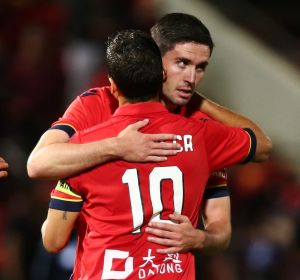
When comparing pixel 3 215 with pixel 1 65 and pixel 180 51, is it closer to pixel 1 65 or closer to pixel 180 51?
pixel 1 65

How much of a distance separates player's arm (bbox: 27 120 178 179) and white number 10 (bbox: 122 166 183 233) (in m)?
0.05

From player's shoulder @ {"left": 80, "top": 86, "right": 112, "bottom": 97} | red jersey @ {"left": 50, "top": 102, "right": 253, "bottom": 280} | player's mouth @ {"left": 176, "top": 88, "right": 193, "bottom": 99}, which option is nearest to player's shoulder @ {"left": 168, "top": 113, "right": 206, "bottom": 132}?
red jersey @ {"left": 50, "top": 102, "right": 253, "bottom": 280}

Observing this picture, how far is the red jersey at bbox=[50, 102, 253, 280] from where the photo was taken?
353cm

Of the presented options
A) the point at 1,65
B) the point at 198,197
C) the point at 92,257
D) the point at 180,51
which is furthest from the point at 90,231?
the point at 1,65

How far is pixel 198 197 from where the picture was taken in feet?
12.1

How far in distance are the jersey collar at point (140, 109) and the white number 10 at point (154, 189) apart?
22cm

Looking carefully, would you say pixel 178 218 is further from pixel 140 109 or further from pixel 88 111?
pixel 88 111

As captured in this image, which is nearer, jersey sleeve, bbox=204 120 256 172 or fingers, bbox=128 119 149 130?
fingers, bbox=128 119 149 130

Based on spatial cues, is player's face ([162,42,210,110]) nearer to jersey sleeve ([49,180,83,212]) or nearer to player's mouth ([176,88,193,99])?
player's mouth ([176,88,193,99])

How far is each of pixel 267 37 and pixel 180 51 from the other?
18.8ft

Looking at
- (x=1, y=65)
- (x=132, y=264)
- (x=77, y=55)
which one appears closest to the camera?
(x=132, y=264)

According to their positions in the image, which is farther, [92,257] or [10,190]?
[10,190]

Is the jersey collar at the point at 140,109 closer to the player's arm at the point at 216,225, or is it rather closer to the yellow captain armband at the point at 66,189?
the yellow captain armband at the point at 66,189

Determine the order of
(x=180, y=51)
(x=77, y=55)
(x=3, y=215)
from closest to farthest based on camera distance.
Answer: (x=180, y=51)
(x=3, y=215)
(x=77, y=55)
